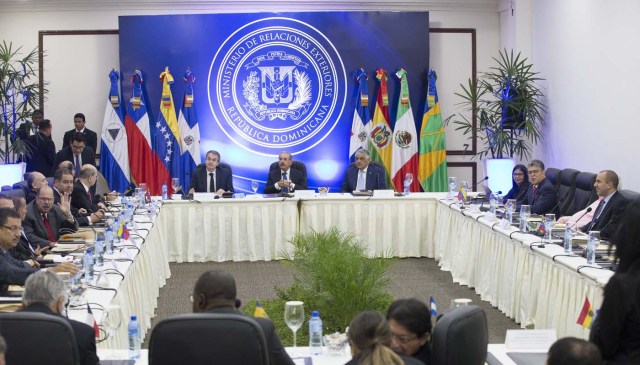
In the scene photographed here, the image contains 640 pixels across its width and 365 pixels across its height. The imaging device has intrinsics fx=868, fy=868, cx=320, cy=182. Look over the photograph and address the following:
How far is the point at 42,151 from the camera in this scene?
34.4ft

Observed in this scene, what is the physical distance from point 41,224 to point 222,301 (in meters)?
3.94

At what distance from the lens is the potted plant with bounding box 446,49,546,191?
34.0 feet

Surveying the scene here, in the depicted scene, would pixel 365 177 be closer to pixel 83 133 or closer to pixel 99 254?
pixel 83 133

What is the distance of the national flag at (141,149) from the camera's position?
11.1 m

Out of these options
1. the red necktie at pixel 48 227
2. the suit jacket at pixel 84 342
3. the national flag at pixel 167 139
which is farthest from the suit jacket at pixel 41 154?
the suit jacket at pixel 84 342

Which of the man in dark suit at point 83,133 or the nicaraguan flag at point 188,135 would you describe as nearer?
the man in dark suit at point 83,133

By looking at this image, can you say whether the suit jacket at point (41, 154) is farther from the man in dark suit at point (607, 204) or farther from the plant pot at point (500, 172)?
the man in dark suit at point (607, 204)

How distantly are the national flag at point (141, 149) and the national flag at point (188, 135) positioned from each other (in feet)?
0.87

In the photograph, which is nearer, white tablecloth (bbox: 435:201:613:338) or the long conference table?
white tablecloth (bbox: 435:201:613:338)

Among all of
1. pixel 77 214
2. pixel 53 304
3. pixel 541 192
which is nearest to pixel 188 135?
pixel 77 214

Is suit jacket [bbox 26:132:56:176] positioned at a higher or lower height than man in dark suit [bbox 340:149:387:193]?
higher

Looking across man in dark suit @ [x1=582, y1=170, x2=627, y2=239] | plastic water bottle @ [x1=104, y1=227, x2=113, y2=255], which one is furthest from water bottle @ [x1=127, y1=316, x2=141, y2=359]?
man in dark suit @ [x1=582, y1=170, x2=627, y2=239]

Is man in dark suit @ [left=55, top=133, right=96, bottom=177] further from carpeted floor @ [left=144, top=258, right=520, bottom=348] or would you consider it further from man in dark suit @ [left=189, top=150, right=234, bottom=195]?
carpeted floor @ [left=144, top=258, right=520, bottom=348]

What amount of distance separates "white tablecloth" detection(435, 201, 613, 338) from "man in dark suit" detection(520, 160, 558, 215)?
0.69m
